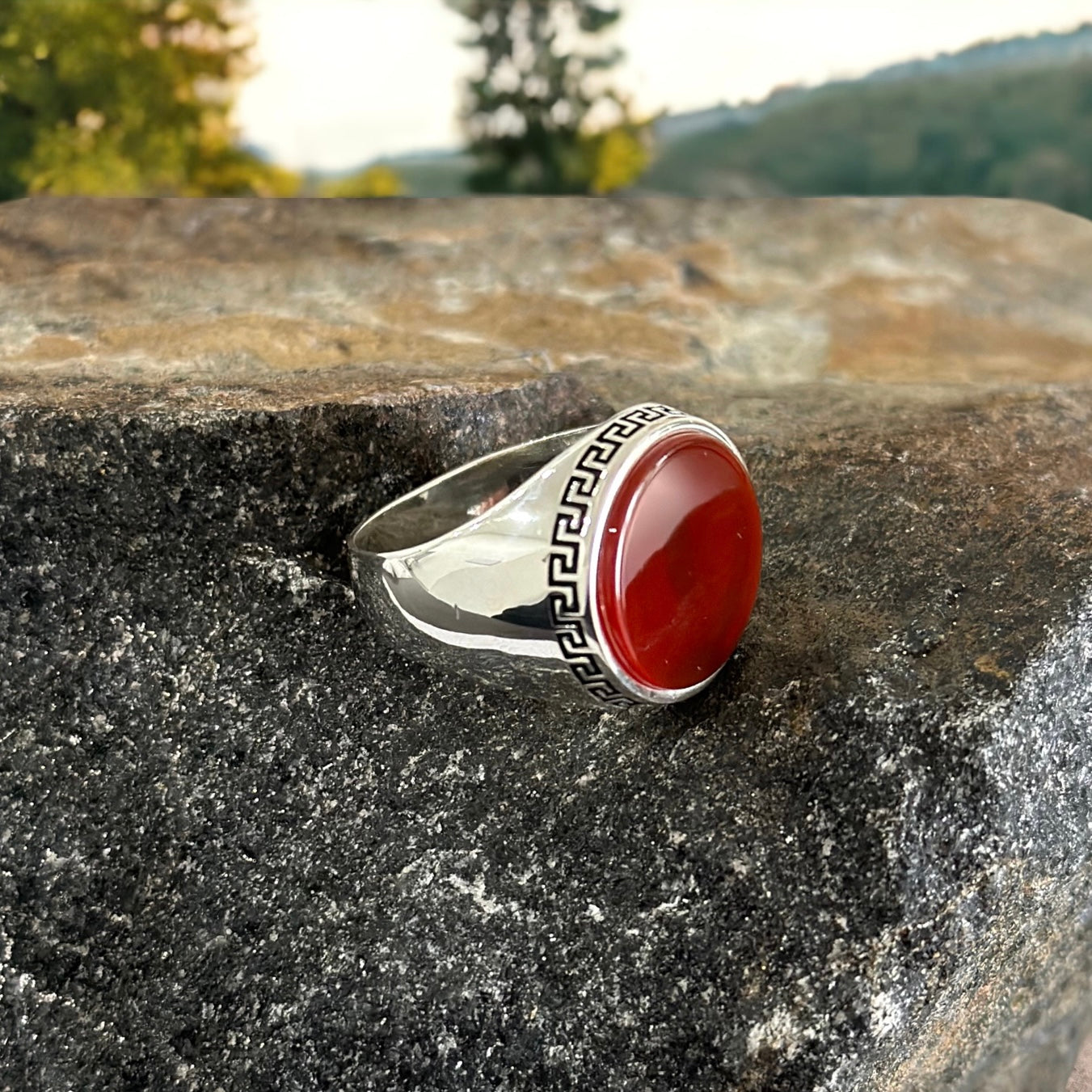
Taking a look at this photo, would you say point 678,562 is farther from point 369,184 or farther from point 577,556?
point 369,184

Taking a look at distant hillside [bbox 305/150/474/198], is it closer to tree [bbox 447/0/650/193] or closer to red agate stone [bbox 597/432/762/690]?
tree [bbox 447/0/650/193]

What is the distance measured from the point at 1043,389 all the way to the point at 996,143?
1.02m

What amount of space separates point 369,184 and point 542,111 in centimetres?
34

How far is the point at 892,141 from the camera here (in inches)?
80.7

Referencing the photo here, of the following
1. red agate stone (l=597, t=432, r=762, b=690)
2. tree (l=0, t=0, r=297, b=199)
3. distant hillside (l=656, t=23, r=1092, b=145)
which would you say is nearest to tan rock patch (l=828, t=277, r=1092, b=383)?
distant hillside (l=656, t=23, r=1092, b=145)

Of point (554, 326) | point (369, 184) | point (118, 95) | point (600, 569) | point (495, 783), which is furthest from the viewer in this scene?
point (369, 184)

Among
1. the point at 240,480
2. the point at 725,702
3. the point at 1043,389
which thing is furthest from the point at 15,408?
the point at 1043,389

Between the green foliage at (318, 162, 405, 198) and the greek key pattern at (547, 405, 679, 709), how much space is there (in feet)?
4.33

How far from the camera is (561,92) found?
1.96 m

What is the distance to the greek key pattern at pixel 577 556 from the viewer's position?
2.54 ft

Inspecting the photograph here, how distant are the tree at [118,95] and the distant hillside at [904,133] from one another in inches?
31.1

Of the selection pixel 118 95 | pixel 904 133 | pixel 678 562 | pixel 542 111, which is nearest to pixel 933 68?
pixel 904 133

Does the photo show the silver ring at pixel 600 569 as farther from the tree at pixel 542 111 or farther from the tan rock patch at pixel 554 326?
the tree at pixel 542 111

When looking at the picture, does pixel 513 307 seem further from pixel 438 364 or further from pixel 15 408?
pixel 15 408
